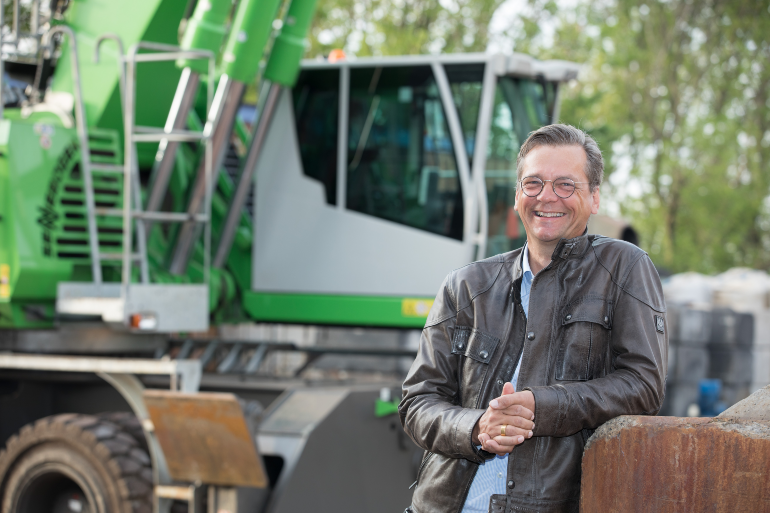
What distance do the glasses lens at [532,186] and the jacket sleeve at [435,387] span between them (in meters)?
0.31

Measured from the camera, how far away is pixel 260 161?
20.3 ft

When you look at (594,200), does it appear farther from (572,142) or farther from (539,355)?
(539,355)

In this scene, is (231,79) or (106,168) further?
(231,79)

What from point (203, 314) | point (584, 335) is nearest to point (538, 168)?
point (584, 335)

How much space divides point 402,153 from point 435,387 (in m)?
3.67

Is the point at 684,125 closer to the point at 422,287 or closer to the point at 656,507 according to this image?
the point at 422,287

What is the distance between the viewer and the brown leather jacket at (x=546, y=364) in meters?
2.04

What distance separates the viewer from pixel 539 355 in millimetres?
2109

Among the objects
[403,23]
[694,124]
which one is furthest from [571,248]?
[694,124]

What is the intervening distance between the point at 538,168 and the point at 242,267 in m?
4.41

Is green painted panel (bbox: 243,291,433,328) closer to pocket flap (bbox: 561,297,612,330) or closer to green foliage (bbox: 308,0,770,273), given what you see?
pocket flap (bbox: 561,297,612,330)

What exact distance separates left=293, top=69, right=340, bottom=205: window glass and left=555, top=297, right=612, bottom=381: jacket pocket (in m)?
3.97

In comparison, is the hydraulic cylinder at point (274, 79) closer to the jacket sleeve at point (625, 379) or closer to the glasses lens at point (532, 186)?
the glasses lens at point (532, 186)

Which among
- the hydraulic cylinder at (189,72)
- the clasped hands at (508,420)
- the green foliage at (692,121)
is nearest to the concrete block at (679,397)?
the hydraulic cylinder at (189,72)
